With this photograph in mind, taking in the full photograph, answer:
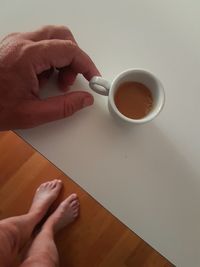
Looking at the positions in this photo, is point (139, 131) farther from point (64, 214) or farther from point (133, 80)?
point (64, 214)

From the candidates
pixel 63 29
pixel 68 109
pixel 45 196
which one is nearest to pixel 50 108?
pixel 68 109

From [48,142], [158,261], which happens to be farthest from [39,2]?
[158,261]

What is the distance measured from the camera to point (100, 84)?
0.47 metres

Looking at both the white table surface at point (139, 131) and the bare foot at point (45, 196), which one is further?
the bare foot at point (45, 196)

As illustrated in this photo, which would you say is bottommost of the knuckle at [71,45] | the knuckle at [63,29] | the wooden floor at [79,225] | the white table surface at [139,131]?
the wooden floor at [79,225]

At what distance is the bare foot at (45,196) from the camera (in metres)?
0.99

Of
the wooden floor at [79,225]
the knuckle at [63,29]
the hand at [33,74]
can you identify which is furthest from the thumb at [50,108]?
the wooden floor at [79,225]

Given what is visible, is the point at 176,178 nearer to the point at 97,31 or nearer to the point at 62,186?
the point at 97,31

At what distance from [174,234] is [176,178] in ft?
0.31

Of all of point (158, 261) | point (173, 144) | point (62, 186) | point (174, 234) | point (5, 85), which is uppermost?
point (5, 85)

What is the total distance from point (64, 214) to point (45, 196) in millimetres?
92

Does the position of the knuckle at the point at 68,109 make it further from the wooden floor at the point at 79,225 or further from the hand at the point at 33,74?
the wooden floor at the point at 79,225

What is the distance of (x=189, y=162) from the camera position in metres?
0.51

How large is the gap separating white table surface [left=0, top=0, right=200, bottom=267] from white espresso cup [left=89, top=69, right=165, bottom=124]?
5cm
